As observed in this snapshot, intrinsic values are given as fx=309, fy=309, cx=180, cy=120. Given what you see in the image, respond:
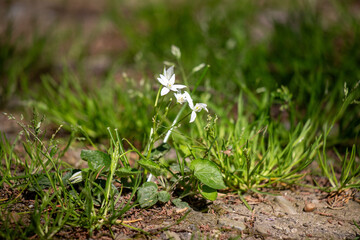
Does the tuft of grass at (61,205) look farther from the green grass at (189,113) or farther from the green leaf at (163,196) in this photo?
the green leaf at (163,196)

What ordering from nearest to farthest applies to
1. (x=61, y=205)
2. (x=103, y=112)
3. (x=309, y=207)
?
(x=61, y=205) → (x=309, y=207) → (x=103, y=112)

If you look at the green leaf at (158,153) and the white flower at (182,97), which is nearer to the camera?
the white flower at (182,97)

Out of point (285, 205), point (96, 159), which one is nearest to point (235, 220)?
point (285, 205)

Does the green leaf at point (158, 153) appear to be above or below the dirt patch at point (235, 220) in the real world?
above

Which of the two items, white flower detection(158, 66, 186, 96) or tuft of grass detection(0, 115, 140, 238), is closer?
tuft of grass detection(0, 115, 140, 238)

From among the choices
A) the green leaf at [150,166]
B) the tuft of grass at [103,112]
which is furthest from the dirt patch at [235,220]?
the tuft of grass at [103,112]

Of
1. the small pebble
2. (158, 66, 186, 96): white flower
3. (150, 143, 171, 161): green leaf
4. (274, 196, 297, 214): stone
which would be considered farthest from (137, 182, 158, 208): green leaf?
the small pebble

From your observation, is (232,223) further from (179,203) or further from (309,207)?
(309,207)

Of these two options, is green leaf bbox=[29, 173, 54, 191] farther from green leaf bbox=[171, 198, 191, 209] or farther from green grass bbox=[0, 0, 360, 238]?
green leaf bbox=[171, 198, 191, 209]
